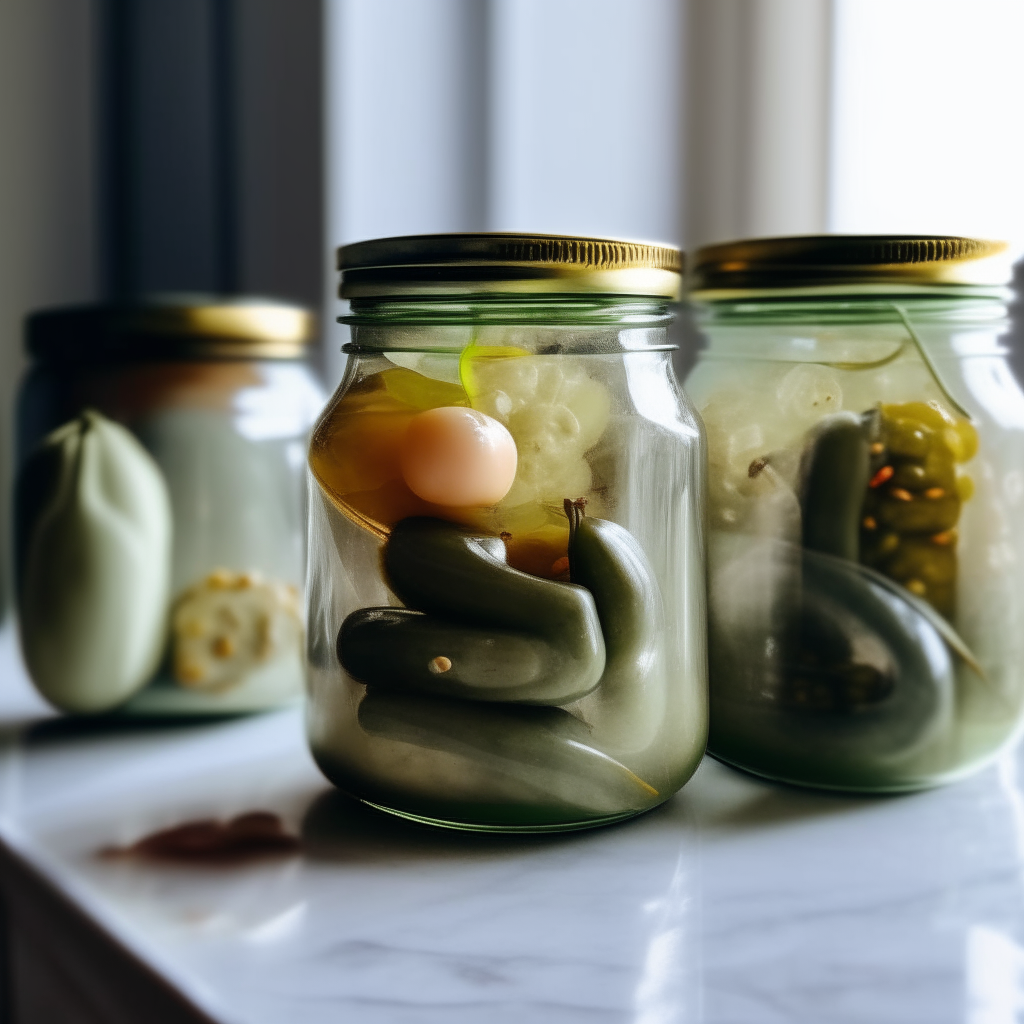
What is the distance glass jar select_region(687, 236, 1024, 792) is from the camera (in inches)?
19.9

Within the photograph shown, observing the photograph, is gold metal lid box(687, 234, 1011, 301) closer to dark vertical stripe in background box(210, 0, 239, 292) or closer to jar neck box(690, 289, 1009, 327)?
→ jar neck box(690, 289, 1009, 327)

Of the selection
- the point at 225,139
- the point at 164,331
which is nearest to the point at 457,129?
the point at 225,139

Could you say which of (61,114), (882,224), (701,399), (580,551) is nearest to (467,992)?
(580,551)

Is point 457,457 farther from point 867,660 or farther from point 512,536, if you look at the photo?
point 867,660

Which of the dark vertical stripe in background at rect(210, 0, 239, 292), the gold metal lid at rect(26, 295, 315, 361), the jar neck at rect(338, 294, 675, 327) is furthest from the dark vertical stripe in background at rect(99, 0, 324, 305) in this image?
the jar neck at rect(338, 294, 675, 327)

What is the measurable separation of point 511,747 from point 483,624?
0.17 ft

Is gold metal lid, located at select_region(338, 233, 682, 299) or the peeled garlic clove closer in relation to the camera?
gold metal lid, located at select_region(338, 233, 682, 299)

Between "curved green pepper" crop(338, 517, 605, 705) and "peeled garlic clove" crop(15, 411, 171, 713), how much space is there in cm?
24

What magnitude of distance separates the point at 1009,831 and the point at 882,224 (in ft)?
1.54

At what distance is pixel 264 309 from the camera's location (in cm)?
68

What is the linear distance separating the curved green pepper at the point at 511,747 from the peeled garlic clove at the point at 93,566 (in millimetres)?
232

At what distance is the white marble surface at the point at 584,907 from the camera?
0.38 meters

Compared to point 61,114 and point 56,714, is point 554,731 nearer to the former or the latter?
point 56,714

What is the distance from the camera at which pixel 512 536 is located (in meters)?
0.47
